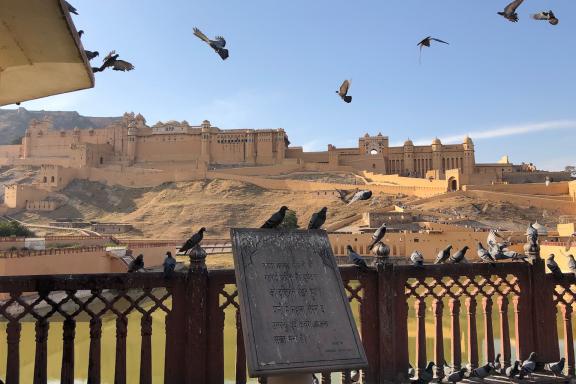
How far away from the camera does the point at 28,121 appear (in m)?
126

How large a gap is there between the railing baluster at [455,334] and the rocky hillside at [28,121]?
132333mm

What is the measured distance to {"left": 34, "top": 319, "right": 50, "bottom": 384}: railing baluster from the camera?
3.98 m

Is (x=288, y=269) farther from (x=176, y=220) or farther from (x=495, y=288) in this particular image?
(x=176, y=220)

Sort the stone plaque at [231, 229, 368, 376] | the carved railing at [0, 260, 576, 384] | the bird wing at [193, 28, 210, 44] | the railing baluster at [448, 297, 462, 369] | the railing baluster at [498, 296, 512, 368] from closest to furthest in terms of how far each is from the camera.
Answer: the stone plaque at [231, 229, 368, 376], the carved railing at [0, 260, 576, 384], the railing baluster at [448, 297, 462, 369], the railing baluster at [498, 296, 512, 368], the bird wing at [193, 28, 210, 44]

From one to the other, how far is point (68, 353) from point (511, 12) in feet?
21.1

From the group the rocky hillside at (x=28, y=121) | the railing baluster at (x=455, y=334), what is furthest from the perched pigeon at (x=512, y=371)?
the rocky hillside at (x=28, y=121)

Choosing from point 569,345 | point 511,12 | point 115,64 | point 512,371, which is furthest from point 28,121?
point 569,345

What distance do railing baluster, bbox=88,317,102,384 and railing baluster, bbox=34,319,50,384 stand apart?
345mm

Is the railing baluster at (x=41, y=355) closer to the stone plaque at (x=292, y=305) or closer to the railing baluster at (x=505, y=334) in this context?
the stone plaque at (x=292, y=305)

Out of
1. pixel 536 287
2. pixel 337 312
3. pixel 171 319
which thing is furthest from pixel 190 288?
pixel 536 287

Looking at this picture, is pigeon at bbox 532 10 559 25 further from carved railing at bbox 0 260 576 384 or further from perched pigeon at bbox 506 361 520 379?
perched pigeon at bbox 506 361 520 379

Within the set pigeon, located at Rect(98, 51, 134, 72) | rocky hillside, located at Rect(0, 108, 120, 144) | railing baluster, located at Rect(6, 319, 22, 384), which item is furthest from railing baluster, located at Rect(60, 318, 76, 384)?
rocky hillside, located at Rect(0, 108, 120, 144)

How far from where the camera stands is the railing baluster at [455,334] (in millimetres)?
5086

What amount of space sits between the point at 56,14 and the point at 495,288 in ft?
15.6
